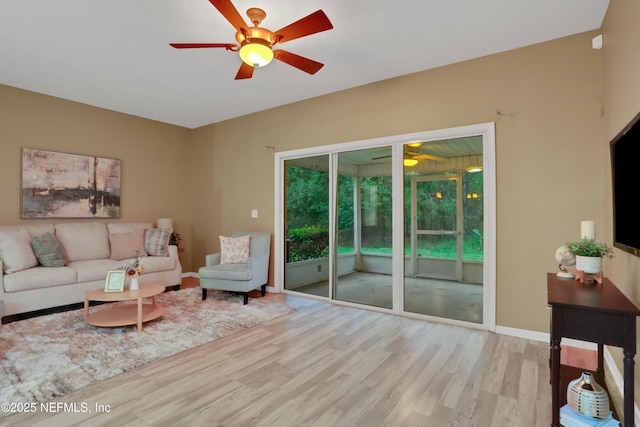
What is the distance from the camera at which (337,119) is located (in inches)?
173

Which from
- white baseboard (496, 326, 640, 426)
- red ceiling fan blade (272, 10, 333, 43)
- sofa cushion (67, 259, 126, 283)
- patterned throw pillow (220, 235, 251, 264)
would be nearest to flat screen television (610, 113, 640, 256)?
white baseboard (496, 326, 640, 426)

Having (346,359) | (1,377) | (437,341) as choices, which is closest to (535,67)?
(437,341)

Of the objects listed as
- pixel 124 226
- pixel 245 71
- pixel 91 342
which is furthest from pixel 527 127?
pixel 124 226

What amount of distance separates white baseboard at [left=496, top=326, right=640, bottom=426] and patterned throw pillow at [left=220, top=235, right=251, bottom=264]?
3.26 m

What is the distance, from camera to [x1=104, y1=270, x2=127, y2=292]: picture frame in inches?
131

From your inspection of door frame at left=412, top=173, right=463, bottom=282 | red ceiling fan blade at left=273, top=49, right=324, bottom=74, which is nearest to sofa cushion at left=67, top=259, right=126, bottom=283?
red ceiling fan blade at left=273, top=49, right=324, bottom=74

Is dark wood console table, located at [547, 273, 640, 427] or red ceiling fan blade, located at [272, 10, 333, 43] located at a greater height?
red ceiling fan blade, located at [272, 10, 333, 43]

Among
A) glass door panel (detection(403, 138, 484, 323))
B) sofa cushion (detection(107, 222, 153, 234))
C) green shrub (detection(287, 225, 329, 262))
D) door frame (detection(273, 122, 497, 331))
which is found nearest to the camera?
door frame (detection(273, 122, 497, 331))

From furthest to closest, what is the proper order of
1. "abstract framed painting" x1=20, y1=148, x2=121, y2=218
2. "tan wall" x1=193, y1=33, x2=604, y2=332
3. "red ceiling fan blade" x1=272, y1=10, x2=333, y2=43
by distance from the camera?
"abstract framed painting" x1=20, y1=148, x2=121, y2=218 < "tan wall" x1=193, y1=33, x2=604, y2=332 < "red ceiling fan blade" x1=272, y1=10, x2=333, y2=43

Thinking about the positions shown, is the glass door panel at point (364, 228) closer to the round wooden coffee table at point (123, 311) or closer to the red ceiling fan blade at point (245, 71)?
the red ceiling fan blade at point (245, 71)

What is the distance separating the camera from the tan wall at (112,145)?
13.9 ft

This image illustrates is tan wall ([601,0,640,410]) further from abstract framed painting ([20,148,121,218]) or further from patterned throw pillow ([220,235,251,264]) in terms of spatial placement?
abstract framed painting ([20,148,121,218])

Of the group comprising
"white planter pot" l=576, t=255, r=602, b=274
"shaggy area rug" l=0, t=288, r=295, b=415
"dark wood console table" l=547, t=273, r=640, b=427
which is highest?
"white planter pot" l=576, t=255, r=602, b=274

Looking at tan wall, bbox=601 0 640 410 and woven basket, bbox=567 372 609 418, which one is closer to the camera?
woven basket, bbox=567 372 609 418
